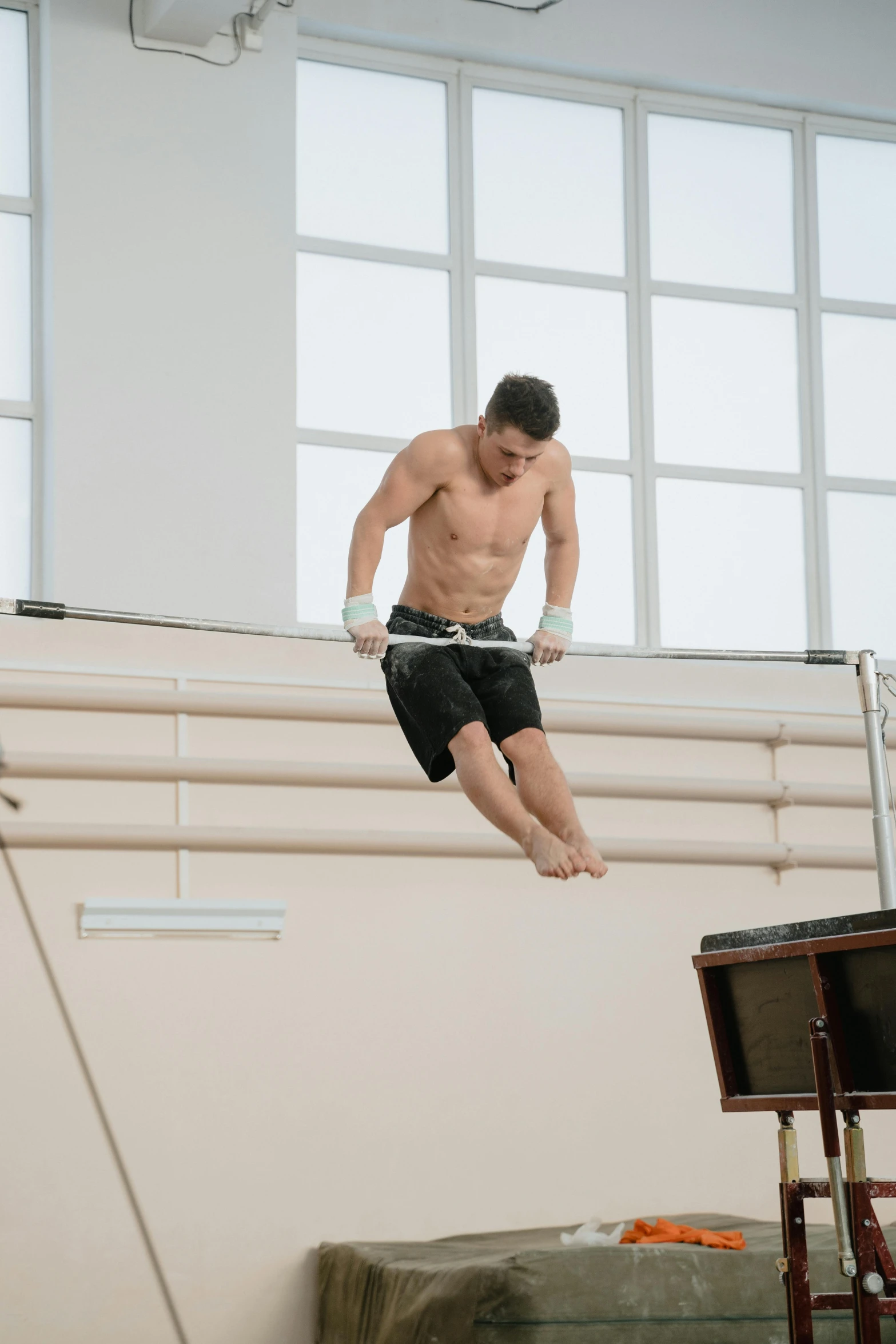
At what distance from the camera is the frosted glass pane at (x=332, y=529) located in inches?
200

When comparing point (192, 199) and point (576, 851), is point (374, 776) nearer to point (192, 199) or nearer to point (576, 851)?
point (576, 851)

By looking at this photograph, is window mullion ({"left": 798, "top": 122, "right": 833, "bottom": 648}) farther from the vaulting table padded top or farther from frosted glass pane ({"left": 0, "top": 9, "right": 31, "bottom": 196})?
frosted glass pane ({"left": 0, "top": 9, "right": 31, "bottom": 196})

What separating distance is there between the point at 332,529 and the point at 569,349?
1169 millimetres

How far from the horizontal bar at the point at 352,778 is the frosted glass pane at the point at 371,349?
1258 mm

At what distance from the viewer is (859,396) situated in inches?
233

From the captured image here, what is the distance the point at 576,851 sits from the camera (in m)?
3.15

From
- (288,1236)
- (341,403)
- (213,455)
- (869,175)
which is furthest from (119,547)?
(869,175)

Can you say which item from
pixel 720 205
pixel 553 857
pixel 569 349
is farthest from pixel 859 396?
pixel 553 857

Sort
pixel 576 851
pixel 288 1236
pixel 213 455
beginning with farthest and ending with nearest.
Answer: pixel 213 455 → pixel 288 1236 → pixel 576 851

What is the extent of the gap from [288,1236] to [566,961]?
1210 mm

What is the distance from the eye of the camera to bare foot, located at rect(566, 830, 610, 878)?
3.13m

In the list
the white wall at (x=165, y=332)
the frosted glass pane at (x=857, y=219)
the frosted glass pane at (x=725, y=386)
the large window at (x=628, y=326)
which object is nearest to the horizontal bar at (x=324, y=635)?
the white wall at (x=165, y=332)

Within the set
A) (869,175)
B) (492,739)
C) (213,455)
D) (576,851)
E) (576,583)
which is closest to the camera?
(576,851)

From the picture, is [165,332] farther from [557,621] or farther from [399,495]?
[557,621]
